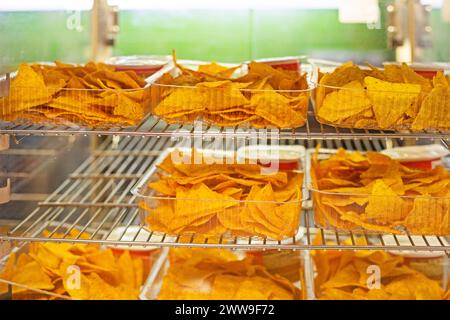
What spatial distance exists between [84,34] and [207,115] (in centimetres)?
71

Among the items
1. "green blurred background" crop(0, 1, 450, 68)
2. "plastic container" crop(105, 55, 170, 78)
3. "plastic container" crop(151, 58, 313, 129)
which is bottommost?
"plastic container" crop(151, 58, 313, 129)

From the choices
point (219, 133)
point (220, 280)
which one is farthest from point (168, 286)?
point (219, 133)

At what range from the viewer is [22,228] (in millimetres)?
2049

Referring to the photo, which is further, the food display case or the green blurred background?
the green blurred background

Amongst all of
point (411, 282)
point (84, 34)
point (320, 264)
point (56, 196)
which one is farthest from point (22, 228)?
point (411, 282)

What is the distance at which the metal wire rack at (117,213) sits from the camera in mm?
1851

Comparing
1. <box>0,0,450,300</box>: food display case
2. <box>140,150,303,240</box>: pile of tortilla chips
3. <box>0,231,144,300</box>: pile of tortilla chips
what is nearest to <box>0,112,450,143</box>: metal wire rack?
<box>0,0,450,300</box>: food display case

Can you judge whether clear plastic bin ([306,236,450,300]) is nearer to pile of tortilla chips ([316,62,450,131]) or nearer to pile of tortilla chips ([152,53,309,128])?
pile of tortilla chips ([316,62,450,131])

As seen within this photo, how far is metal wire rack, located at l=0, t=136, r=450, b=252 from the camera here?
185 centimetres

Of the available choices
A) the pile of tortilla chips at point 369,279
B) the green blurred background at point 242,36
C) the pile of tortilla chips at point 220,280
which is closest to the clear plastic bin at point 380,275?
the pile of tortilla chips at point 369,279

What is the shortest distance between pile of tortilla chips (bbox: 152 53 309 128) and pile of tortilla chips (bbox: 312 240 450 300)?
481 mm

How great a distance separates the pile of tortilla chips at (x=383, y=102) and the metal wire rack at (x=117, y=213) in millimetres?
287

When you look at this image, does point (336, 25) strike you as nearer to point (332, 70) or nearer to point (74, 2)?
point (332, 70)

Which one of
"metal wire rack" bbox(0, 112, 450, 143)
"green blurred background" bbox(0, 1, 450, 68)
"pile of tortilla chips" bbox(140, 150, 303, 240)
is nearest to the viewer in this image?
"metal wire rack" bbox(0, 112, 450, 143)
